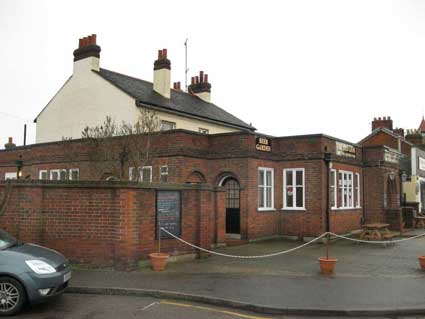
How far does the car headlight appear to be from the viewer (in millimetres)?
7735

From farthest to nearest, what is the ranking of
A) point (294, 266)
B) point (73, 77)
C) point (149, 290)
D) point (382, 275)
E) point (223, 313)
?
1. point (73, 77)
2. point (294, 266)
3. point (382, 275)
4. point (149, 290)
5. point (223, 313)

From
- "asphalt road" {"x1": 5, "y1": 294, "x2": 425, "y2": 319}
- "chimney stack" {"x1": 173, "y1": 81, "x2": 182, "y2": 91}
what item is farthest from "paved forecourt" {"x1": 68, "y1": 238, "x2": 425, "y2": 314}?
"chimney stack" {"x1": 173, "y1": 81, "x2": 182, "y2": 91}

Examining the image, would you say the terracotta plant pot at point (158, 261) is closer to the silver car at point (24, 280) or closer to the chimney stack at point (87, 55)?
the silver car at point (24, 280)

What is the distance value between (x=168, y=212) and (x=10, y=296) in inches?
216

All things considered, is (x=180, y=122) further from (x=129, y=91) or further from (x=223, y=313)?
(x=223, y=313)

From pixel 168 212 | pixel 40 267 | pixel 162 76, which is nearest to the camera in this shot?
pixel 40 267

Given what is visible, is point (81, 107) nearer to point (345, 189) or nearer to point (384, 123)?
point (345, 189)

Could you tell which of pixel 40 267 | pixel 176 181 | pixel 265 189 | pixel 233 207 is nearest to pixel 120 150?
pixel 176 181

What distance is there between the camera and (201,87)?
34.8m

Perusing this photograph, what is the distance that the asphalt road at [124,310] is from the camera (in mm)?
7531

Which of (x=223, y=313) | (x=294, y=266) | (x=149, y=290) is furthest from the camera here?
(x=294, y=266)

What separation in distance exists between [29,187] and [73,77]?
669 inches

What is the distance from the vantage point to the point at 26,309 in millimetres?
7977

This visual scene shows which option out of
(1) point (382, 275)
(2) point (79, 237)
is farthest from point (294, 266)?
(2) point (79, 237)
